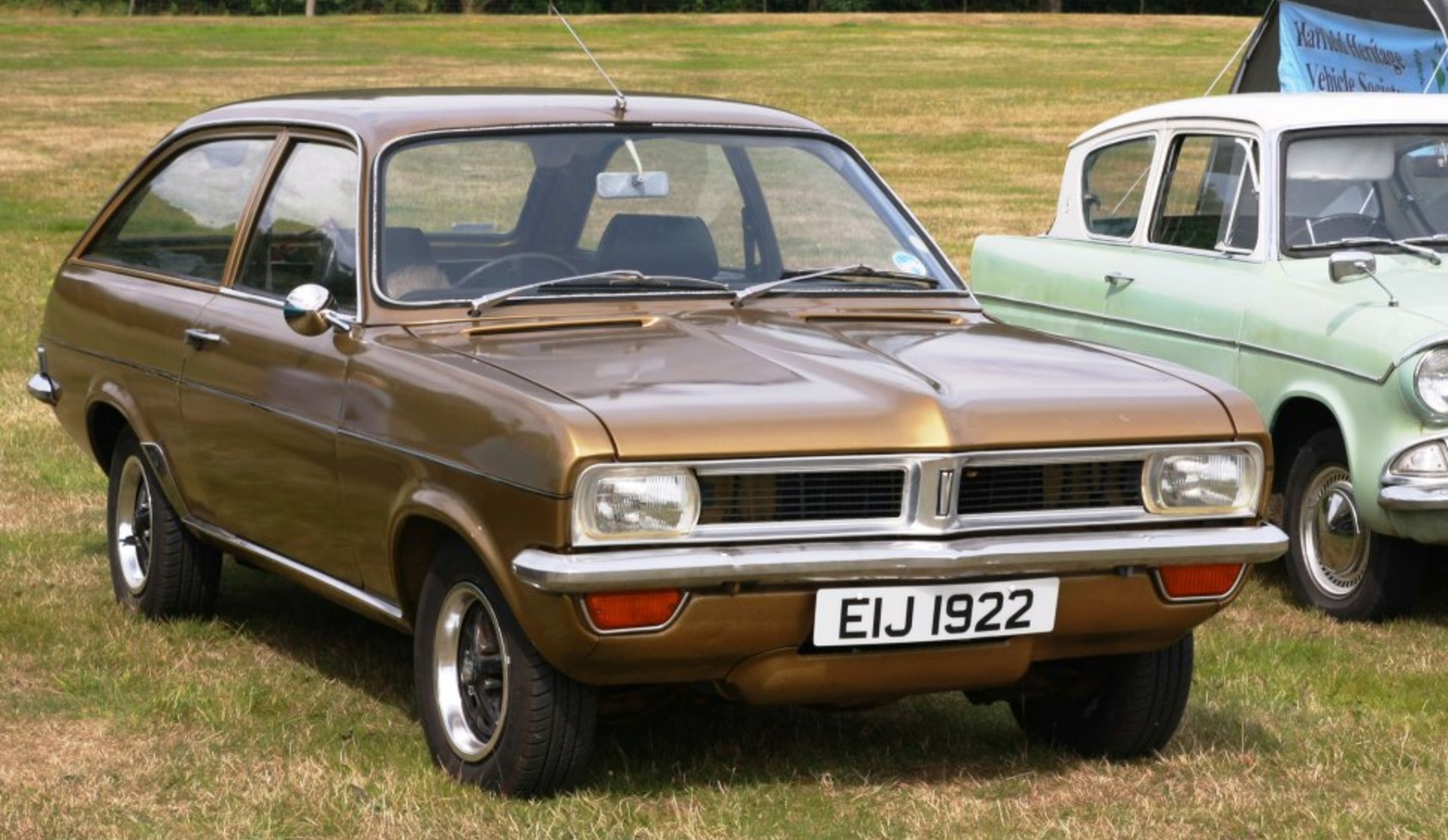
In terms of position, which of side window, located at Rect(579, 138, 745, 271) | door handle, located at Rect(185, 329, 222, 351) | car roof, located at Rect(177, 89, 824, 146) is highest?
car roof, located at Rect(177, 89, 824, 146)

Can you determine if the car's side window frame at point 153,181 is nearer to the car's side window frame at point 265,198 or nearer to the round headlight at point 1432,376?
the car's side window frame at point 265,198

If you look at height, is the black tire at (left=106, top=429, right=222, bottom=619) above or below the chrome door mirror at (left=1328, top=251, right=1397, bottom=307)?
below

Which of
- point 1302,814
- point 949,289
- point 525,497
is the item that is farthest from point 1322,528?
point 525,497

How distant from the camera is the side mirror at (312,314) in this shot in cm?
579

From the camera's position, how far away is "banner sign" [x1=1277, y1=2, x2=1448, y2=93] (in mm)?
13305

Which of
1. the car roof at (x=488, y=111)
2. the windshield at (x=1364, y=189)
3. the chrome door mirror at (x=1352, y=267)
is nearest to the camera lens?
the car roof at (x=488, y=111)

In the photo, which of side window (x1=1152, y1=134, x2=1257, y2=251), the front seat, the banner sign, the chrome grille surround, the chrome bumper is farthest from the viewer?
the banner sign

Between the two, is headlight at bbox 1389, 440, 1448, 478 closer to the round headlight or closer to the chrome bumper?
the round headlight

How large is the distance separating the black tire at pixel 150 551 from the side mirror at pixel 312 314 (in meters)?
1.27

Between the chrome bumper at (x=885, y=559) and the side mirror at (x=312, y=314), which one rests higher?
the side mirror at (x=312, y=314)

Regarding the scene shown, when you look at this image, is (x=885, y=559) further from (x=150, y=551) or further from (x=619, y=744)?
(x=150, y=551)

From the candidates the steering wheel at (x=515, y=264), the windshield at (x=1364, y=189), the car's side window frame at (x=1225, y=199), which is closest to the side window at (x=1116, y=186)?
the car's side window frame at (x=1225, y=199)

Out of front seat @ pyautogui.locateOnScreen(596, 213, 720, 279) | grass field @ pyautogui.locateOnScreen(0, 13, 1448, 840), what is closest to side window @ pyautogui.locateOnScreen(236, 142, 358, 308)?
front seat @ pyautogui.locateOnScreen(596, 213, 720, 279)

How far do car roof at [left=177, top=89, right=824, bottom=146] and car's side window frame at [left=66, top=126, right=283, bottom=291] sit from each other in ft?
0.26
